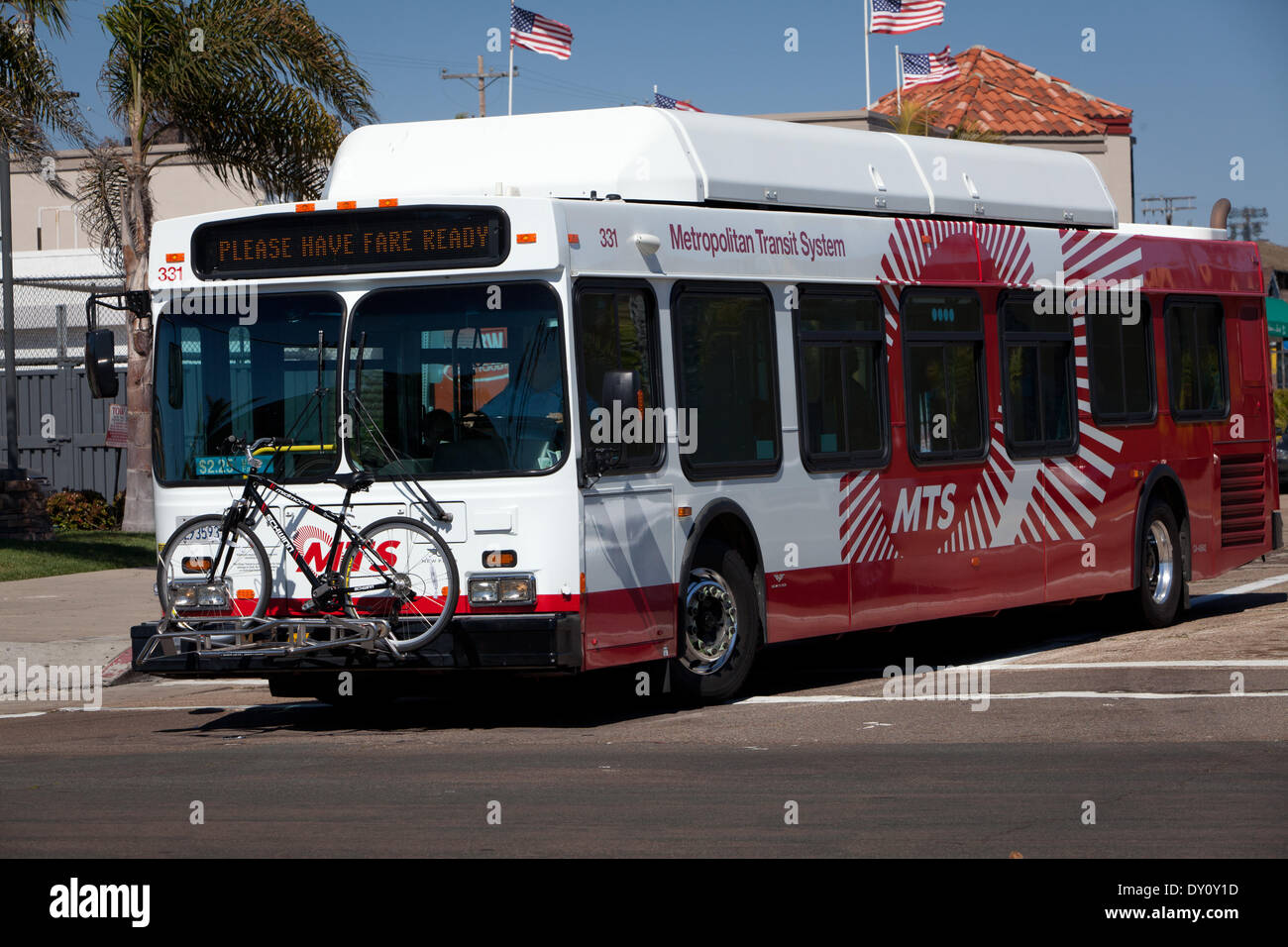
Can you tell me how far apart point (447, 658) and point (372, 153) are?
3.87 metres

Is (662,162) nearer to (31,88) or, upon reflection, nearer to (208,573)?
(208,573)

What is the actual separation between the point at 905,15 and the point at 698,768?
103ft

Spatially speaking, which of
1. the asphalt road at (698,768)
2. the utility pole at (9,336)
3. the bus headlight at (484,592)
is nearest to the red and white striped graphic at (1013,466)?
the asphalt road at (698,768)

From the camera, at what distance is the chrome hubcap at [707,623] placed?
1148 centimetres

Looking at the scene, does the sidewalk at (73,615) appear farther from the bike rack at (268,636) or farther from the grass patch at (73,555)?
the bike rack at (268,636)

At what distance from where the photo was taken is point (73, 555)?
22.2 meters

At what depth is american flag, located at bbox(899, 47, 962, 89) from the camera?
39625 mm

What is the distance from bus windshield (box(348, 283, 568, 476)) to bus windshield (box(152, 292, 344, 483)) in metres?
0.22

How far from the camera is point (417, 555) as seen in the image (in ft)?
34.5

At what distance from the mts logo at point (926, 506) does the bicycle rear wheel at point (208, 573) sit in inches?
177

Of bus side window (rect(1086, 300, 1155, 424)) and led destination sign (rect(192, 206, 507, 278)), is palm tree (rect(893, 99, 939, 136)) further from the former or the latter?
led destination sign (rect(192, 206, 507, 278))

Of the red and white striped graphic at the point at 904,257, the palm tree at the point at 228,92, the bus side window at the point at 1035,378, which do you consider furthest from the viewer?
the palm tree at the point at 228,92
